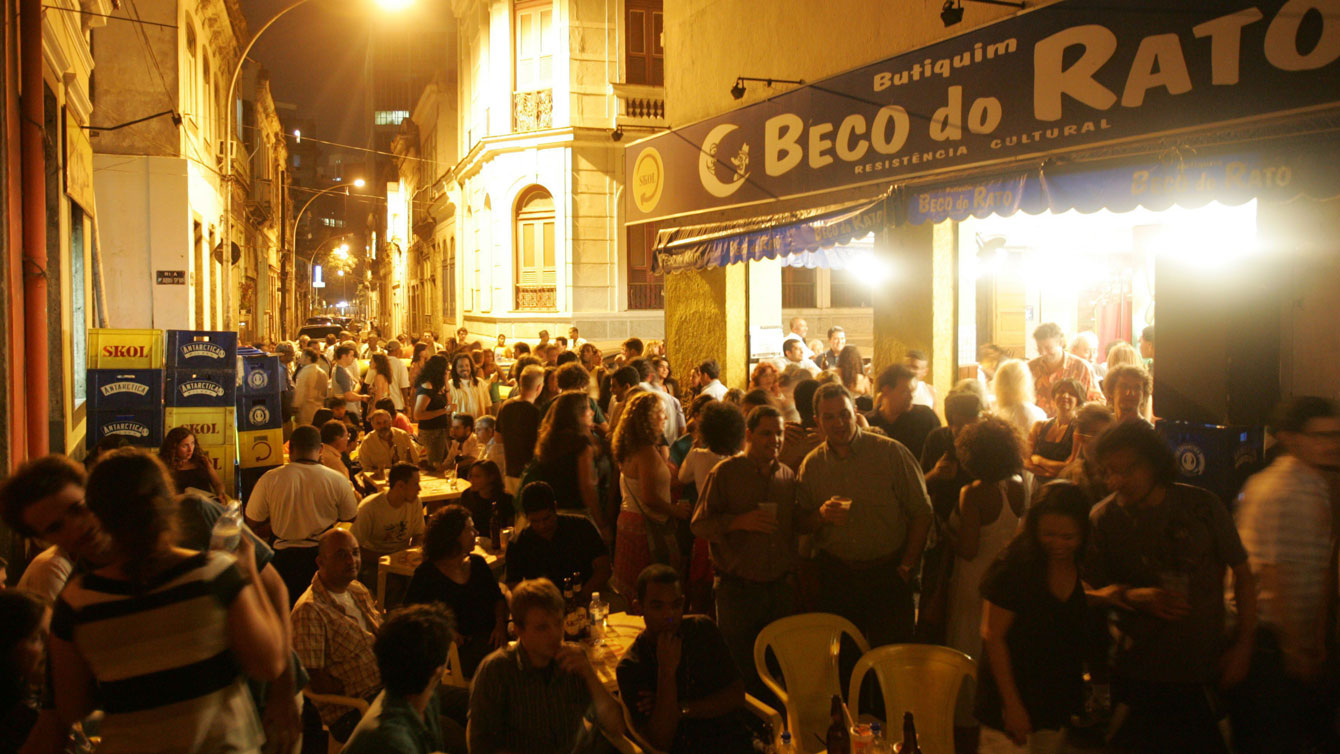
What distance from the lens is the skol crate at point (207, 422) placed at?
10.8m

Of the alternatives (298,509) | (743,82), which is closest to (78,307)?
(298,509)

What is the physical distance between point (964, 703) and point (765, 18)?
31.1 ft

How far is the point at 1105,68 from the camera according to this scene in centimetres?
724

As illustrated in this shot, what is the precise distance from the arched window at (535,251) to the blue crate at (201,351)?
48.0 feet

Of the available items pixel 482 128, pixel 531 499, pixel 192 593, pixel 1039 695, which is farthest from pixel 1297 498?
pixel 482 128

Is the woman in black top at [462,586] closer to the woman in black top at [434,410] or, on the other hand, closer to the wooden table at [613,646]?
the wooden table at [613,646]

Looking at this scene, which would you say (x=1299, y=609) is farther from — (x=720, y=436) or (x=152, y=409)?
(x=152, y=409)

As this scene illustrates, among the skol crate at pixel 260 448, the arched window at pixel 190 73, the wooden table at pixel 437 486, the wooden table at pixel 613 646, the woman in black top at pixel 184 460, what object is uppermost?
the arched window at pixel 190 73

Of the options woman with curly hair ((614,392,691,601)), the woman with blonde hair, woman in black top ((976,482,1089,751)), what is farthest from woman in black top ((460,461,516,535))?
woman in black top ((976,482,1089,751))

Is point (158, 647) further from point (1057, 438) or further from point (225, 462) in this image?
point (225, 462)

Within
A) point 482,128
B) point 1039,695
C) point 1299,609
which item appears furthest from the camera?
point 482,128

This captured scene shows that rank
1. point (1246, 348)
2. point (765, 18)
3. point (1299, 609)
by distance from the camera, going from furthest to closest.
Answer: point (765, 18)
point (1246, 348)
point (1299, 609)

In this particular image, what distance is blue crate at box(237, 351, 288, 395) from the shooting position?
11.6 metres

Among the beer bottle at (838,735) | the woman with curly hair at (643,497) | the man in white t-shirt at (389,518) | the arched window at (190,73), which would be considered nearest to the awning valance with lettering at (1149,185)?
the woman with curly hair at (643,497)
